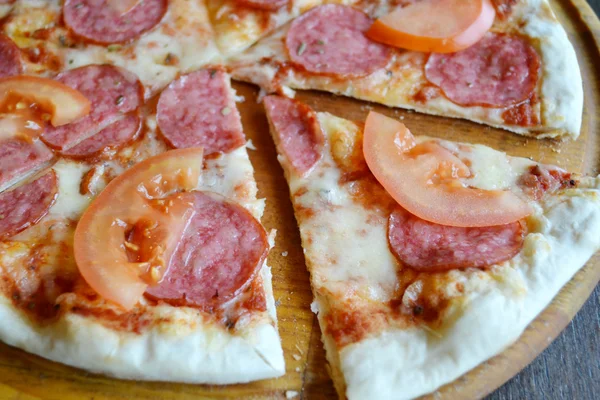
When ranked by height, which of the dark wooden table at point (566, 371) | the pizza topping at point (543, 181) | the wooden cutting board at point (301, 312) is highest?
the pizza topping at point (543, 181)

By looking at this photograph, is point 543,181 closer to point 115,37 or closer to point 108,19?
point 115,37

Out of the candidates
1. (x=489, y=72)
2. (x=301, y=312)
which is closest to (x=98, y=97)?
(x=301, y=312)

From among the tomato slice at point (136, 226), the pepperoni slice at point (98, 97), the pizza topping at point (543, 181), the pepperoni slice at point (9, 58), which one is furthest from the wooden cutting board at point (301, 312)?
the pepperoni slice at point (9, 58)

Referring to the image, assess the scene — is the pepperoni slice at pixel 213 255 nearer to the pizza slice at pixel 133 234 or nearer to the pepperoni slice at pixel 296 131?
the pizza slice at pixel 133 234

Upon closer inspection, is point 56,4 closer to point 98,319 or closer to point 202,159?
point 202,159

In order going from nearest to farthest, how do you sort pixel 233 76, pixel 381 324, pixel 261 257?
pixel 381 324, pixel 261 257, pixel 233 76

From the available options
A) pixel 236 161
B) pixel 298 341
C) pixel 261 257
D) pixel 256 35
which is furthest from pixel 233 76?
pixel 298 341

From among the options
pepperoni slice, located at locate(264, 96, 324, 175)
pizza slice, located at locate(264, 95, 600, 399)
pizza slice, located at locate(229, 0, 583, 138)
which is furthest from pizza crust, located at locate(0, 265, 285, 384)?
pizza slice, located at locate(229, 0, 583, 138)
